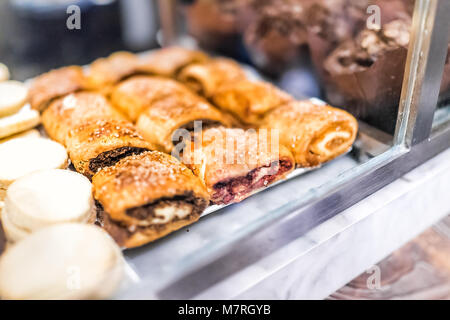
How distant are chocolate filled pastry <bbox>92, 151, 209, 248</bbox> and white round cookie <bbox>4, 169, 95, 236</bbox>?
0.06 meters

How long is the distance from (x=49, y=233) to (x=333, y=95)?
135cm

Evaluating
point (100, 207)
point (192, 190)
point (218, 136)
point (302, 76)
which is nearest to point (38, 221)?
point (100, 207)

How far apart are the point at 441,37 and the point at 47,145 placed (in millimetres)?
1424

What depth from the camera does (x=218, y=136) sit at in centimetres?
162

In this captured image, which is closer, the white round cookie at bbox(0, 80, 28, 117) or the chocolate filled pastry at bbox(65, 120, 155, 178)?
the chocolate filled pastry at bbox(65, 120, 155, 178)

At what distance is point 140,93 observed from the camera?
6.61 ft

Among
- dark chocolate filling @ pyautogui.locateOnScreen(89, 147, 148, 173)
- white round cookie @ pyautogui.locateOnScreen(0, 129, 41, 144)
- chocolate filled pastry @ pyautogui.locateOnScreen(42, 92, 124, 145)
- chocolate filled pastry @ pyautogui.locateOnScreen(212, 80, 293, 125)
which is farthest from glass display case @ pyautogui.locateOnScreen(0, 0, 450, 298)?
white round cookie @ pyautogui.locateOnScreen(0, 129, 41, 144)

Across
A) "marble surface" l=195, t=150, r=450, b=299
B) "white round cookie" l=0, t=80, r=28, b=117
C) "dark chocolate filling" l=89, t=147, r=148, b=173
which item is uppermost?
"white round cookie" l=0, t=80, r=28, b=117

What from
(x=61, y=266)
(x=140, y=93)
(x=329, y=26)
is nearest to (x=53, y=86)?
(x=140, y=93)

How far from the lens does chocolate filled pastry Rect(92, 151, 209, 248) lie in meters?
1.27

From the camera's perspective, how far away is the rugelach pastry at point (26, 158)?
4.81ft

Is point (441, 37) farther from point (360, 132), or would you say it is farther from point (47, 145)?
point (47, 145)

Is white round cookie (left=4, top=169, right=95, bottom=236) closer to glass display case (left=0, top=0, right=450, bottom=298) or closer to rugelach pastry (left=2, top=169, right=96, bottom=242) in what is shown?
rugelach pastry (left=2, top=169, right=96, bottom=242)

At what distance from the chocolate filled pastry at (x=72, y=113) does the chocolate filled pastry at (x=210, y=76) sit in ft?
1.68
